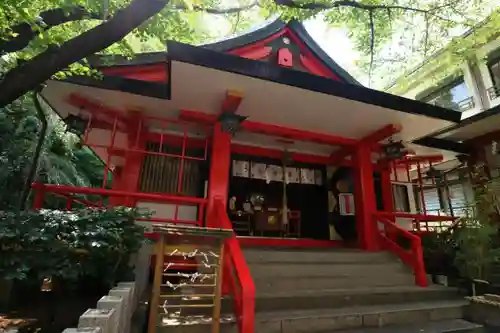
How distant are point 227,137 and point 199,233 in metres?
2.55

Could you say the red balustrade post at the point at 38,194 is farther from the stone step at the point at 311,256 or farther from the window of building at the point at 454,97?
the window of building at the point at 454,97

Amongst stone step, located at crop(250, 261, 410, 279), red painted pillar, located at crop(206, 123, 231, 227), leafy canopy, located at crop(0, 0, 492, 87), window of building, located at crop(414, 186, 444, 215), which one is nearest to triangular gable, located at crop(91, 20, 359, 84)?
leafy canopy, located at crop(0, 0, 492, 87)

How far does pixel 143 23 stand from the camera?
12.5 feet

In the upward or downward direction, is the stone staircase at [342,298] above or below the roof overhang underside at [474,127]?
below

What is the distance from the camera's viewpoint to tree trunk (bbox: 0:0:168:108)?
2924 mm

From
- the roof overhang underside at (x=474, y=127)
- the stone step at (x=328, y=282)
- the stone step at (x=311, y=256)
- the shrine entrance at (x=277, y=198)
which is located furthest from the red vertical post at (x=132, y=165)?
the roof overhang underside at (x=474, y=127)

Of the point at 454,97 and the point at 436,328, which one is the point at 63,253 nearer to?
the point at 436,328

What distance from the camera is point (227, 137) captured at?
17.7 ft

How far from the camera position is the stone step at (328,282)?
14.0 ft

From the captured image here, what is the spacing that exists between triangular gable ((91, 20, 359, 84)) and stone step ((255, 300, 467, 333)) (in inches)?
182

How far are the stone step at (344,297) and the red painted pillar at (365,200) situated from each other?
56.5 inches

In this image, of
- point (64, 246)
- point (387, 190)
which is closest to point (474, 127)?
point (387, 190)

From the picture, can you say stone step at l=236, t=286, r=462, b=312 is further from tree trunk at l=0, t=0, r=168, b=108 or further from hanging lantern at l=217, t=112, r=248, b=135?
tree trunk at l=0, t=0, r=168, b=108

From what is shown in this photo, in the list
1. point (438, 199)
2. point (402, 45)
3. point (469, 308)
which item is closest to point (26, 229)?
point (469, 308)
